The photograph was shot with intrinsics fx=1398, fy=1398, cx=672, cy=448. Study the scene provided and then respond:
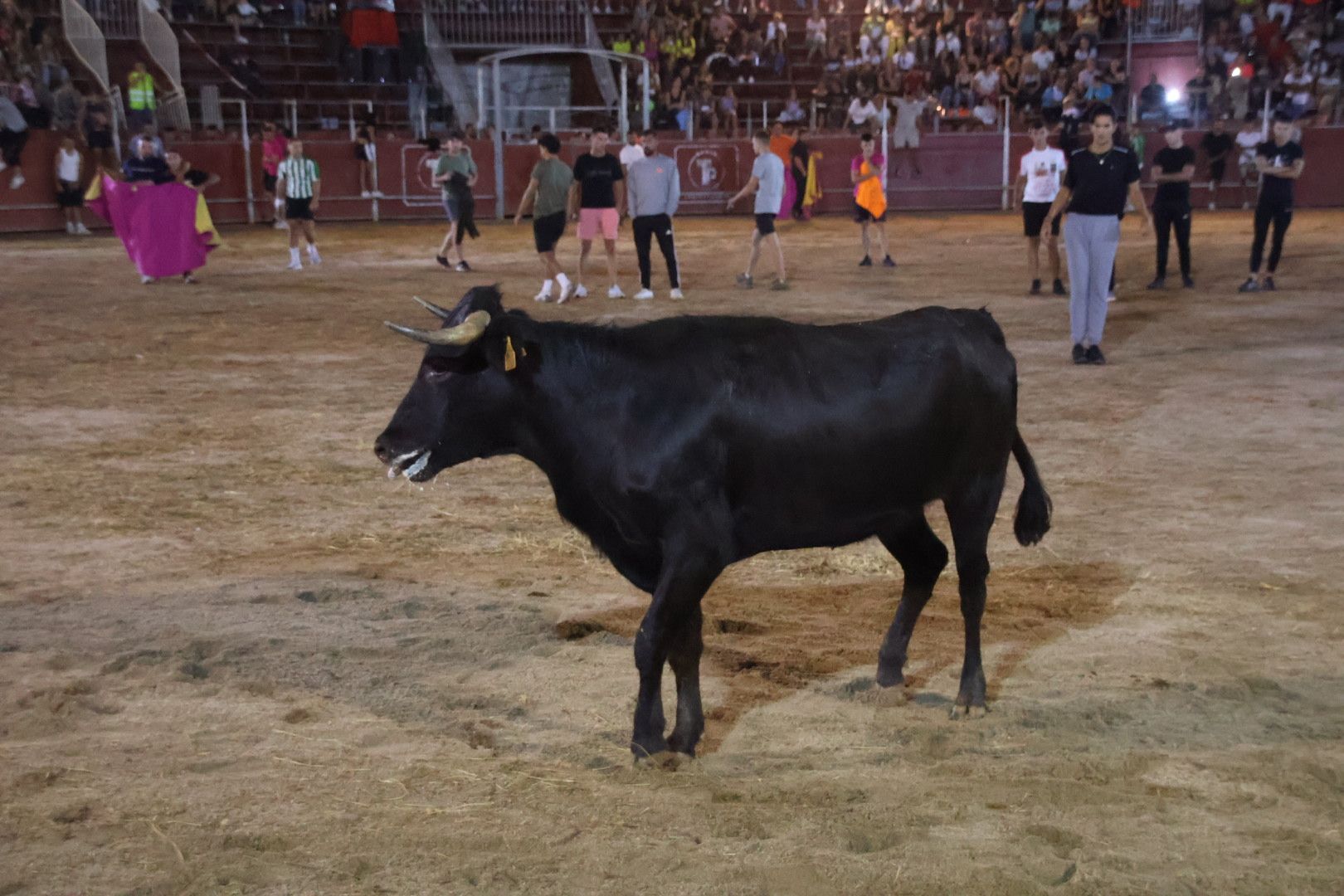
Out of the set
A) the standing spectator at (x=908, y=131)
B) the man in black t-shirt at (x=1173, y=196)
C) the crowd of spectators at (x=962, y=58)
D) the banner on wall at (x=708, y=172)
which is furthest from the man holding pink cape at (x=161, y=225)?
the standing spectator at (x=908, y=131)

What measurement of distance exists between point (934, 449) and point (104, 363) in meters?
9.30

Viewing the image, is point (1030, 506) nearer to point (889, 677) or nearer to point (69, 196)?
point (889, 677)

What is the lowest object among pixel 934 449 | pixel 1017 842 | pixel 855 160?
pixel 1017 842

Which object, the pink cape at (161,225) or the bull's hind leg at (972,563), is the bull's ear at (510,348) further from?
the pink cape at (161,225)

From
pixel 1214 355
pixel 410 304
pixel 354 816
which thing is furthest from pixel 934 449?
pixel 410 304

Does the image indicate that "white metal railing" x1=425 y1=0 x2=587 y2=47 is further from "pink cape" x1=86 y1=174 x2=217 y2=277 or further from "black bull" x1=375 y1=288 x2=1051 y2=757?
"black bull" x1=375 y1=288 x2=1051 y2=757

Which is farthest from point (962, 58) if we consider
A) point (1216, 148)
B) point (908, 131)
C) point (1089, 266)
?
point (1089, 266)

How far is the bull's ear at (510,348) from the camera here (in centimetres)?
418

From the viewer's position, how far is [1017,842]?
364 centimetres

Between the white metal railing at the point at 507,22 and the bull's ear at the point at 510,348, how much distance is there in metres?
30.0

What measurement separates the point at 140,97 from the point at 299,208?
10971mm

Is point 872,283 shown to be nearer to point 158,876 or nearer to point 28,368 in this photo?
point 28,368

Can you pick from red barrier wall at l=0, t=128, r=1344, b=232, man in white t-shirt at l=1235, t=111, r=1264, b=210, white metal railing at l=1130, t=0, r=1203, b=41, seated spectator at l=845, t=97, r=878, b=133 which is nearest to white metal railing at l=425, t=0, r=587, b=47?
red barrier wall at l=0, t=128, r=1344, b=232

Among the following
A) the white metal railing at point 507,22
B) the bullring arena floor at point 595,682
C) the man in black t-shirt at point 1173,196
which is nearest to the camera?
the bullring arena floor at point 595,682
